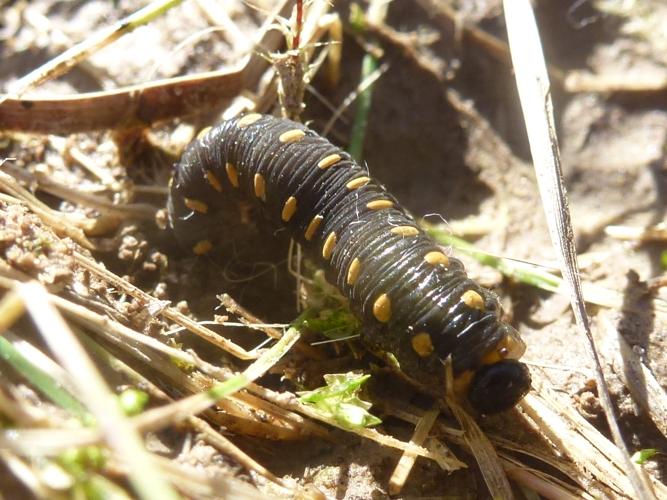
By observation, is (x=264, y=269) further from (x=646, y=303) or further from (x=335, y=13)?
(x=646, y=303)

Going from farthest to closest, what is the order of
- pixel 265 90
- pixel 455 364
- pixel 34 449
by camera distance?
pixel 265 90 → pixel 455 364 → pixel 34 449

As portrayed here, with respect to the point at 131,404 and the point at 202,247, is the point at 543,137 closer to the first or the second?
the point at 202,247

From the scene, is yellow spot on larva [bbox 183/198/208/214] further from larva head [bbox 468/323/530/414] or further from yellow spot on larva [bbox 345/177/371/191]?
larva head [bbox 468/323/530/414]

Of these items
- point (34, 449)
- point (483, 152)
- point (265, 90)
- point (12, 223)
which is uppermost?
point (483, 152)

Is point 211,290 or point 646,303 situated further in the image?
point 211,290

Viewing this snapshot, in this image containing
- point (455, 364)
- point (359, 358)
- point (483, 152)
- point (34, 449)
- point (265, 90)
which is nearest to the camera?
point (34, 449)

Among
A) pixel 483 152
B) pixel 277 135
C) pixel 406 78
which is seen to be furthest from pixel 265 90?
pixel 483 152

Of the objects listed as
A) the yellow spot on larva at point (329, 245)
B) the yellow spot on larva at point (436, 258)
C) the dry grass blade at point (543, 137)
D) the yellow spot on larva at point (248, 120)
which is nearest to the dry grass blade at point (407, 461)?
the yellow spot on larva at point (436, 258)
